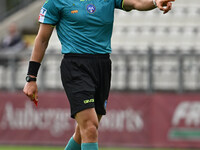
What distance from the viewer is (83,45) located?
6.20m

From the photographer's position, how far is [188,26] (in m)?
16.0

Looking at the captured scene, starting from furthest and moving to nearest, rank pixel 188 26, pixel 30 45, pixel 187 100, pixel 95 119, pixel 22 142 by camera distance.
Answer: pixel 30 45
pixel 188 26
pixel 22 142
pixel 187 100
pixel 95 119

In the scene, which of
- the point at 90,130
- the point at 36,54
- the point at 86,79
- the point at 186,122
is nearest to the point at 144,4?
the point at 86,79

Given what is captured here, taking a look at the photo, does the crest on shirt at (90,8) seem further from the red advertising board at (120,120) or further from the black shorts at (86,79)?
the red advertising board at (120,120)

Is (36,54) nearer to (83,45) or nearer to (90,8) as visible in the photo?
(83,45)

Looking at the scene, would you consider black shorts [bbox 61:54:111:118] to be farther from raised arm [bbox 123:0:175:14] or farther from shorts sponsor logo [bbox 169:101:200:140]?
shorts sponsor logo [bbox 169:101:200:140]

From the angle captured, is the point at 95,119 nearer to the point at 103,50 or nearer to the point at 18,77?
the point at 103,50

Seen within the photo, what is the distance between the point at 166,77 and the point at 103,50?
21.2ft

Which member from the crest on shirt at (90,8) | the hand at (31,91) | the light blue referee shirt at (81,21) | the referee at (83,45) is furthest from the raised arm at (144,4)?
the hand at (31,91)

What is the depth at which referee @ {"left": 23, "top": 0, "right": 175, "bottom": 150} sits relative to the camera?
20.0 ft

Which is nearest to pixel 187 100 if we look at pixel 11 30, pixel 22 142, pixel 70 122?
pixel 70 122

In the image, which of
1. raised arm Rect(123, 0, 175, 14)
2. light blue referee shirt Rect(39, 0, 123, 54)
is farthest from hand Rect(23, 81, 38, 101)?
raised arm Rect(123, 0, 175, 14)

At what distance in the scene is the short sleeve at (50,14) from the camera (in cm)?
621

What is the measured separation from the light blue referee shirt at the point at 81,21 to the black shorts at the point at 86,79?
84mm
